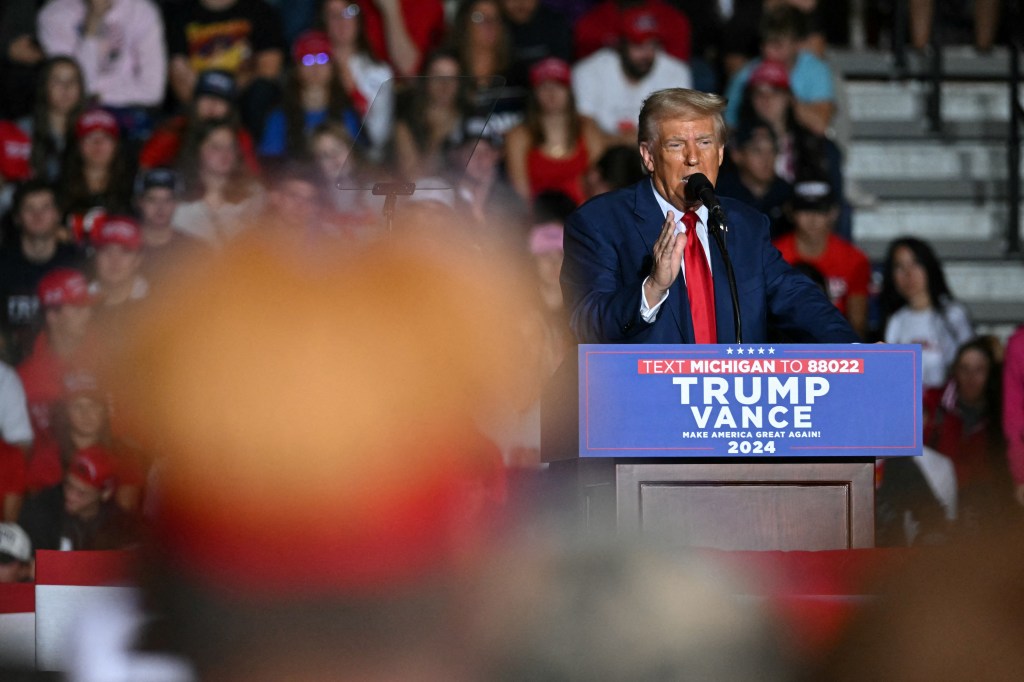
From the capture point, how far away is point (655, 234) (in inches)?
161

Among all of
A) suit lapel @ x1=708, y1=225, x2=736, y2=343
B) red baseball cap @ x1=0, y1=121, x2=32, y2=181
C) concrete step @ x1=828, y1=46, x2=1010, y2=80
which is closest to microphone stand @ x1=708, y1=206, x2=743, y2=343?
suit lapel @ x1=708, y1=225, x2=736, y2=343

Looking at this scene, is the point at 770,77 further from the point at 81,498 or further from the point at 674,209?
the point at 674,209

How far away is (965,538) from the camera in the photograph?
136 inches

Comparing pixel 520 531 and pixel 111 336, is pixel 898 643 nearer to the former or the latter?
pixel 520 531

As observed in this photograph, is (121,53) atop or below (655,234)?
atop

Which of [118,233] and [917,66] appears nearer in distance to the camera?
[118,233]

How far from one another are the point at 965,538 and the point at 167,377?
4470mm

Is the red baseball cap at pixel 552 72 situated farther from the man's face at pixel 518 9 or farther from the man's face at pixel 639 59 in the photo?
the man's face at pixel 518 9

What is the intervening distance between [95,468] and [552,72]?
9.79ft

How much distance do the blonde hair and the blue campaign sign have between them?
76 cm

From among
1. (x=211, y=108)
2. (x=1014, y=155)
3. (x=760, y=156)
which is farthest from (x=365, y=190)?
(x=1014, y=155)

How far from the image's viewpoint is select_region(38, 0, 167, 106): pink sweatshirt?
920 centimetres

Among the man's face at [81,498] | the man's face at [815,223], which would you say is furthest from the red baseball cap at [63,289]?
the man's face at [815,223]

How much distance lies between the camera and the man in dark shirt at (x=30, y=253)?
8.07m
